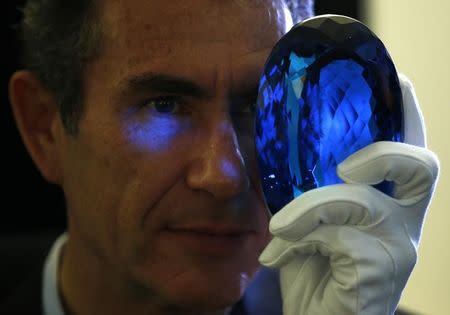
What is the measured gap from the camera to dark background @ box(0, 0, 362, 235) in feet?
5.68

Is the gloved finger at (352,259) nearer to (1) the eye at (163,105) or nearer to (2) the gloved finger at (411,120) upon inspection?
(2) the gloved finger at (411,120)

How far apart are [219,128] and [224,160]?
0.04 m

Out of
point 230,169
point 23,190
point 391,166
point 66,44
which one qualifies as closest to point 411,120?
point 391,166

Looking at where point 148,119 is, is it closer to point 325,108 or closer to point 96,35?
point 96,35

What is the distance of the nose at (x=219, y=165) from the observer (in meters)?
0.88

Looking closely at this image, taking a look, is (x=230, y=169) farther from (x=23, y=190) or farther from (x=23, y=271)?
(x=23, y=190)

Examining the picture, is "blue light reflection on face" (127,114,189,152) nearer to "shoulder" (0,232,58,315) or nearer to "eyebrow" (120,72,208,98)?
"eyebrow" (120,72,208,98)

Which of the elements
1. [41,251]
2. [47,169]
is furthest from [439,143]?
[47,169]

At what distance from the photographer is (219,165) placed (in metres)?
0.88

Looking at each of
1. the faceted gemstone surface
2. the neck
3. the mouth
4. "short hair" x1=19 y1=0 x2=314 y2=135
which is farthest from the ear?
the faceted gemstone surface

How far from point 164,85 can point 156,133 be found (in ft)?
0.19

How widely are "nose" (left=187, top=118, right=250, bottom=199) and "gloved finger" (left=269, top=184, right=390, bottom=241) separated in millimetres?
132

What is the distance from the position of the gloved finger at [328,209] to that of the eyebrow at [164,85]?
227 millimetres

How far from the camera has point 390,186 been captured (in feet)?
2.54
